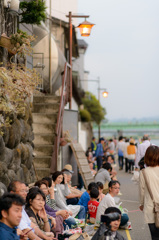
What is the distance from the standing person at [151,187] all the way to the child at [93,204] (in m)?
3.49

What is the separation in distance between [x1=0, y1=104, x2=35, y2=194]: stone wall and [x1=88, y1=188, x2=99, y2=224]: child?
176cm

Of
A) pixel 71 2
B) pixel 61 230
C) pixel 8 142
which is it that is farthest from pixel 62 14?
pixel 61 230

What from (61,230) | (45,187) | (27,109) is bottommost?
(61,230)

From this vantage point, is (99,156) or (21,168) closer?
(21,168)

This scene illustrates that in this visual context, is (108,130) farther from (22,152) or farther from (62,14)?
(22,152)

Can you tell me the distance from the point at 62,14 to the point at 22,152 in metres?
22.0

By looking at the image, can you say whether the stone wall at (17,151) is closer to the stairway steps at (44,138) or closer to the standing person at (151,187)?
the stairway steps at (44,138)

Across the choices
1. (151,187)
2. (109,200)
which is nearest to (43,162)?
(109,200)

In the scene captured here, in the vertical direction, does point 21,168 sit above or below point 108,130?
above

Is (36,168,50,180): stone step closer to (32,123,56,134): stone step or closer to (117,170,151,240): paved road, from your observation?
(32,123,56,134): stone step

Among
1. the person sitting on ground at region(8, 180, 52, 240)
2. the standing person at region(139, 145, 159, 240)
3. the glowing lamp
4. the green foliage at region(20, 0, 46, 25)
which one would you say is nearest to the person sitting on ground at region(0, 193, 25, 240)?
the person sitting on ground at region(8, 180, 52, 240)

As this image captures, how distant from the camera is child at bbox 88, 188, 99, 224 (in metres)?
10.9

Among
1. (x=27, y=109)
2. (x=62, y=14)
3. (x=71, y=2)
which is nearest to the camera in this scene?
(x=27, y=109)

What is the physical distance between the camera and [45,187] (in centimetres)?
921
